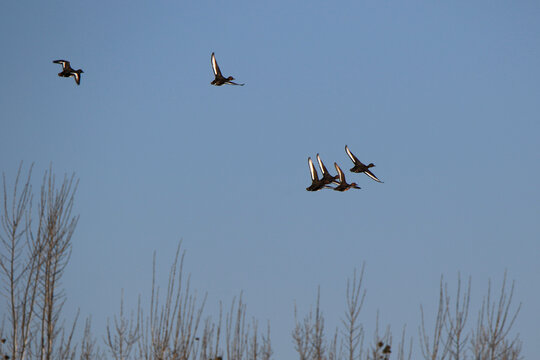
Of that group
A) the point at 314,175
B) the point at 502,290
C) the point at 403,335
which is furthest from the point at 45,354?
the point at 314,175

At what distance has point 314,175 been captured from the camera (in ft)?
66.8

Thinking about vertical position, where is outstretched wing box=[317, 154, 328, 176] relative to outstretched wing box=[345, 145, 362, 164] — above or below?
below

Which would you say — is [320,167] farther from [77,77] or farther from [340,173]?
[77,77]

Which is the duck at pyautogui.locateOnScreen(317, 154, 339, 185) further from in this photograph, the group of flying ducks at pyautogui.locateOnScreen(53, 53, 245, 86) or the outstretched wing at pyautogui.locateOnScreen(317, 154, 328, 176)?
the group of flying ducks at pyautogui.locateOnScreen(53, 53, 245, 86)

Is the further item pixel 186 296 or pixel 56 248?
pixel 56 248

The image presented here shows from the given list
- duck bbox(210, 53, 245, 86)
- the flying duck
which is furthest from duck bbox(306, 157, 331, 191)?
the flying duck

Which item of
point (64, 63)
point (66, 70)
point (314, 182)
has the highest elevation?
point (64, 63)

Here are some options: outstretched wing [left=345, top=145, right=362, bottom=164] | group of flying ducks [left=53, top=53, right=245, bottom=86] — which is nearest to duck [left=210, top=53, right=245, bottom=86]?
group of flying ducks [left=53, top=53, right=245, bottom=86]

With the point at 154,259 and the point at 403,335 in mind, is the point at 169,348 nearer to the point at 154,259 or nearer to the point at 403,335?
the point at 154,259

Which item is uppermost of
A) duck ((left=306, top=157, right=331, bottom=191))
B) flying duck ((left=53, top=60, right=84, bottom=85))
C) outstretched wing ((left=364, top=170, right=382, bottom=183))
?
flying duck ((left=53, top=60, right=84, bottom=85))

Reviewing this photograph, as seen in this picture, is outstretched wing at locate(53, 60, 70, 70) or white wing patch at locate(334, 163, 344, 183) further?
outstretched wing at locate(53, 60, 70, 70)

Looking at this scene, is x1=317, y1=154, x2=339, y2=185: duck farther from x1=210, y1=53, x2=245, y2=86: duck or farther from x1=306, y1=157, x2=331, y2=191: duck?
x1=210, y1=53, x2=245, y2=86: duck

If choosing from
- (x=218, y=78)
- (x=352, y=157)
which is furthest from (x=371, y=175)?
(x=218, y=78)

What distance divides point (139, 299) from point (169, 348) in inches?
45.8
